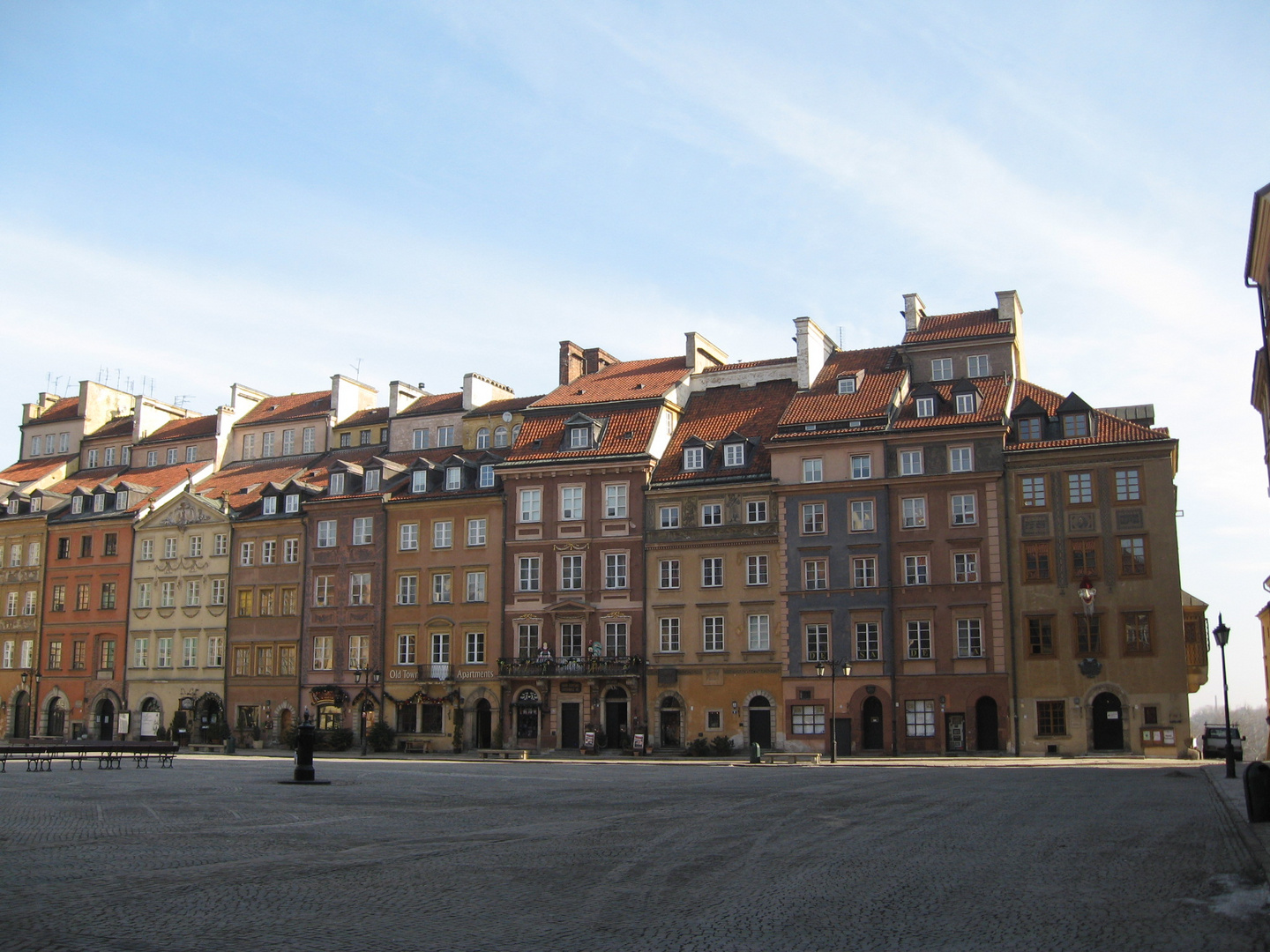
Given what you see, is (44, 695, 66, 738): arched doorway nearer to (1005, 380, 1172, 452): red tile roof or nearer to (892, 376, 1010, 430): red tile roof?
(892, 376, 1010, 430): red tile roof

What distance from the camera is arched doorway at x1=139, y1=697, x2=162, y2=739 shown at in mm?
66562

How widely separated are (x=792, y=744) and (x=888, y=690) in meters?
4.69

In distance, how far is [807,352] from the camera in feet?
192

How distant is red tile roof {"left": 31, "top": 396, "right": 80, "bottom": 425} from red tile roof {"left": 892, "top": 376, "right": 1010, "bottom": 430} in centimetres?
5311

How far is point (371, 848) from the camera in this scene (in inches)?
695

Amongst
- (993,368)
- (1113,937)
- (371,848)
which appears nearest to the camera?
(1113,937)

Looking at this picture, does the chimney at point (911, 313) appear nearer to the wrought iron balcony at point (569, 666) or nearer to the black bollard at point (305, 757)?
the wrought iron balcony at point (569, 666)

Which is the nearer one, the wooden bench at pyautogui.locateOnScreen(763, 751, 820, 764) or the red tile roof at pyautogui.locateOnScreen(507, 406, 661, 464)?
the wooden bench at pyautogui.locateOnScreen(763, 751, 820, 764)

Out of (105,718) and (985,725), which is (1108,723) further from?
(105,718)

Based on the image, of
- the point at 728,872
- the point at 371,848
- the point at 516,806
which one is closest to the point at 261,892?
the point at 371,848

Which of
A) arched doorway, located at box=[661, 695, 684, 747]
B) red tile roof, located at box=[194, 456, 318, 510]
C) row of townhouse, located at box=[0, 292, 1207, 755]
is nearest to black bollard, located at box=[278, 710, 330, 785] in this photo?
row of townhouse, located at box=[0, 292, 1207, 755]

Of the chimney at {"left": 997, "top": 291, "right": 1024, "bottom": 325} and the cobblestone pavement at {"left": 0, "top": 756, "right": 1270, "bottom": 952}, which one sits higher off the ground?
the chimney at {"left": 997, "top": 291, "right": 1024, "bottom": 325}

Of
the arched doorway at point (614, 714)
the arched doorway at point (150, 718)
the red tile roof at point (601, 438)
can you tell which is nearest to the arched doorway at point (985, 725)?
the arched doorway at point (614, 714)

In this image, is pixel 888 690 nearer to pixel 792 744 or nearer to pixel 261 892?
pixel 792 744
